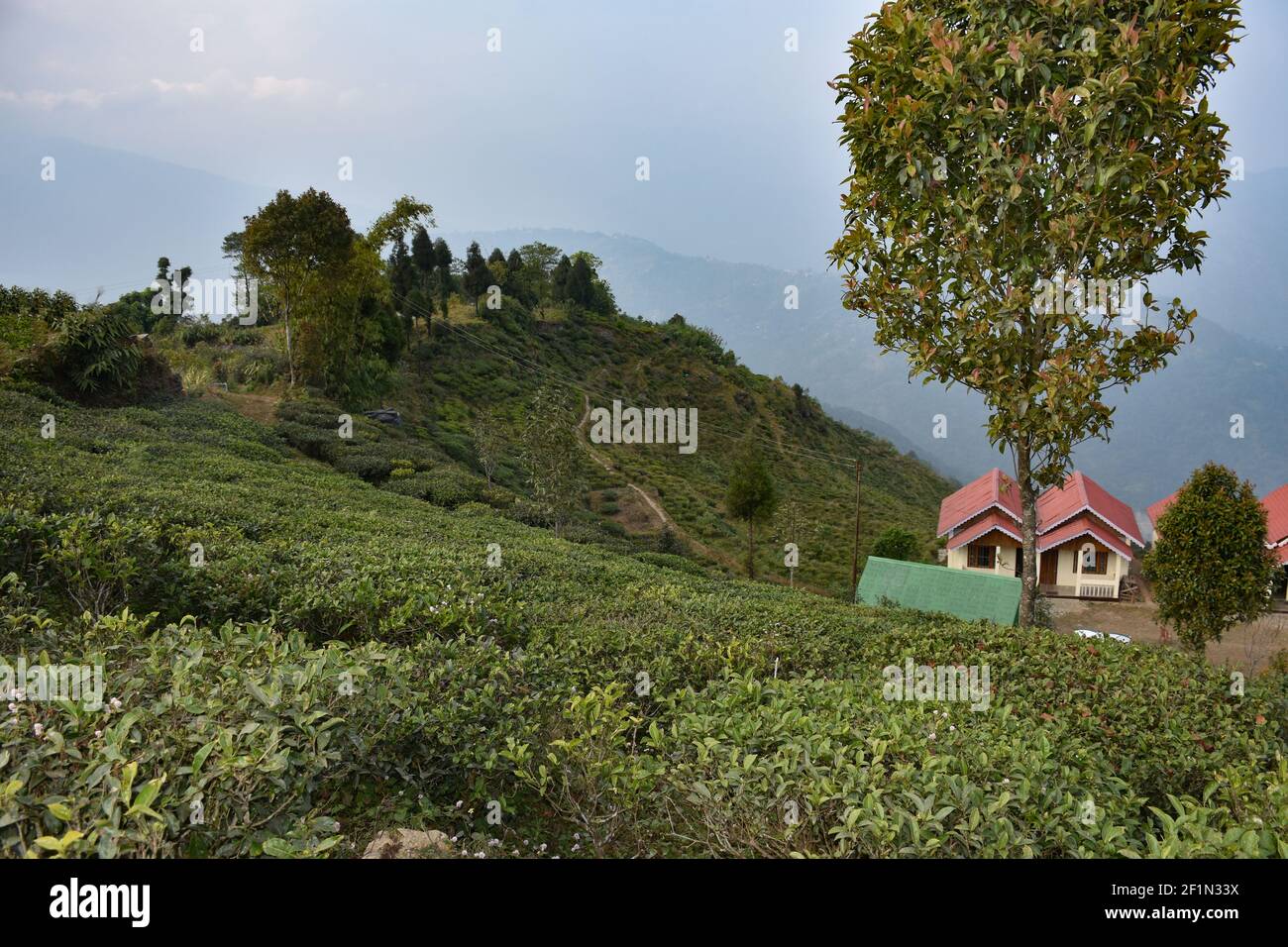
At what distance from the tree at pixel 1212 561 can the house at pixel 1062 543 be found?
12.7 meters

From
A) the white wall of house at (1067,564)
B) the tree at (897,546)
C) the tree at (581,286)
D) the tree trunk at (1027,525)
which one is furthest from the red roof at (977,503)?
the tree at (581,286)

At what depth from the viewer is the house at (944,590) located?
71.3 feet

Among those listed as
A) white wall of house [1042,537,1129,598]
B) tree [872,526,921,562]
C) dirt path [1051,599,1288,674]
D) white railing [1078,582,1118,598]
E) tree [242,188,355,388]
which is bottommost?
dirt path [1051,599,1288,674]

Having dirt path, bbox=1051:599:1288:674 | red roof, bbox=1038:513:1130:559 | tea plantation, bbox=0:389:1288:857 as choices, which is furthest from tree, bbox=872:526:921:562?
tea plantation, bbox=0:389:1288:857

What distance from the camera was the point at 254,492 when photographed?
12102 mm

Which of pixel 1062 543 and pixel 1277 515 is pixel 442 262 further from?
pixel 1277 515

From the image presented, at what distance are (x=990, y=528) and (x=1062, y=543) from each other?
11.9 ft

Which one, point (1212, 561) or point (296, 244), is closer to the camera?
point (1212, 561)

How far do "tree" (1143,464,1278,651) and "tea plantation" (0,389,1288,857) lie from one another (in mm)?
13117

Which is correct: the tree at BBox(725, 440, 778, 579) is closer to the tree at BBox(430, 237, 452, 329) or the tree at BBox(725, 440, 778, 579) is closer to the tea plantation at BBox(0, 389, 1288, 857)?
the tea plantation at BBox(0, 389, 1288, 857)

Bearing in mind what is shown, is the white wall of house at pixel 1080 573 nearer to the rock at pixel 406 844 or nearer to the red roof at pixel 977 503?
the red roof at pixel 977 503

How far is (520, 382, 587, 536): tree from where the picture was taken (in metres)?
23.4

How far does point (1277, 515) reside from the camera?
31234mm

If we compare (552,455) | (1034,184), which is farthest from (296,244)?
(1034,184)
